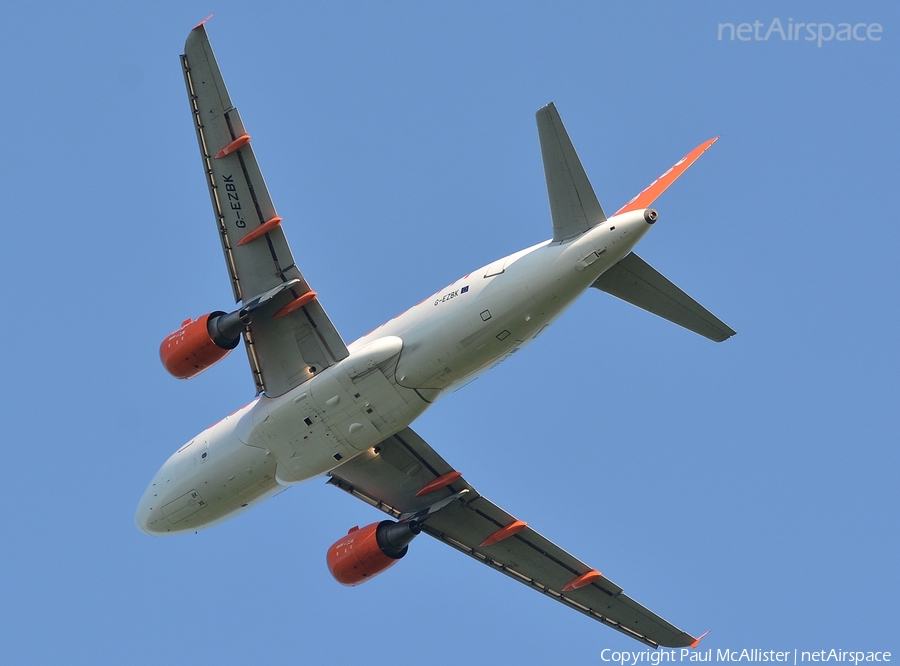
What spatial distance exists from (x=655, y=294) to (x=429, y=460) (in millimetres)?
9584

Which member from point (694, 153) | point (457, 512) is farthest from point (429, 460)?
point (694, 153)

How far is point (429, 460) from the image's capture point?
40.2 metres

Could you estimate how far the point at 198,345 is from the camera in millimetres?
35375

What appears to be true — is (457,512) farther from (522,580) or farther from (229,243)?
(229,243)

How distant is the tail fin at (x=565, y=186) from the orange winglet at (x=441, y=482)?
1034cm

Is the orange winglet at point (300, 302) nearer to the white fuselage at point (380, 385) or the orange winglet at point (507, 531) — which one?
the white fuselage at point (380, 385)

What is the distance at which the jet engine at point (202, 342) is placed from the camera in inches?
1390

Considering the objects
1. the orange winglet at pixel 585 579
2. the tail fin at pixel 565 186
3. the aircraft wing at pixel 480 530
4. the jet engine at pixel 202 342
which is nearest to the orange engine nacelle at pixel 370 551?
the aircraft wing at pixel 480 530

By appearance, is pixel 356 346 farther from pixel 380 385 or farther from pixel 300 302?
pixel 300 302

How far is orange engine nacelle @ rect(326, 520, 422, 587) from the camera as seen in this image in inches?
1569

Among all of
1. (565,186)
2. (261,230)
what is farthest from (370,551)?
(565,186)

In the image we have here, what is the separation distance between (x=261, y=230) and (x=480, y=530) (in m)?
12.8

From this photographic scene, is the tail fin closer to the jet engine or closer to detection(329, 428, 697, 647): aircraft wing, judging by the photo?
the jet engine

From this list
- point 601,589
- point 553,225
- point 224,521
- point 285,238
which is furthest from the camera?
point 601,589
